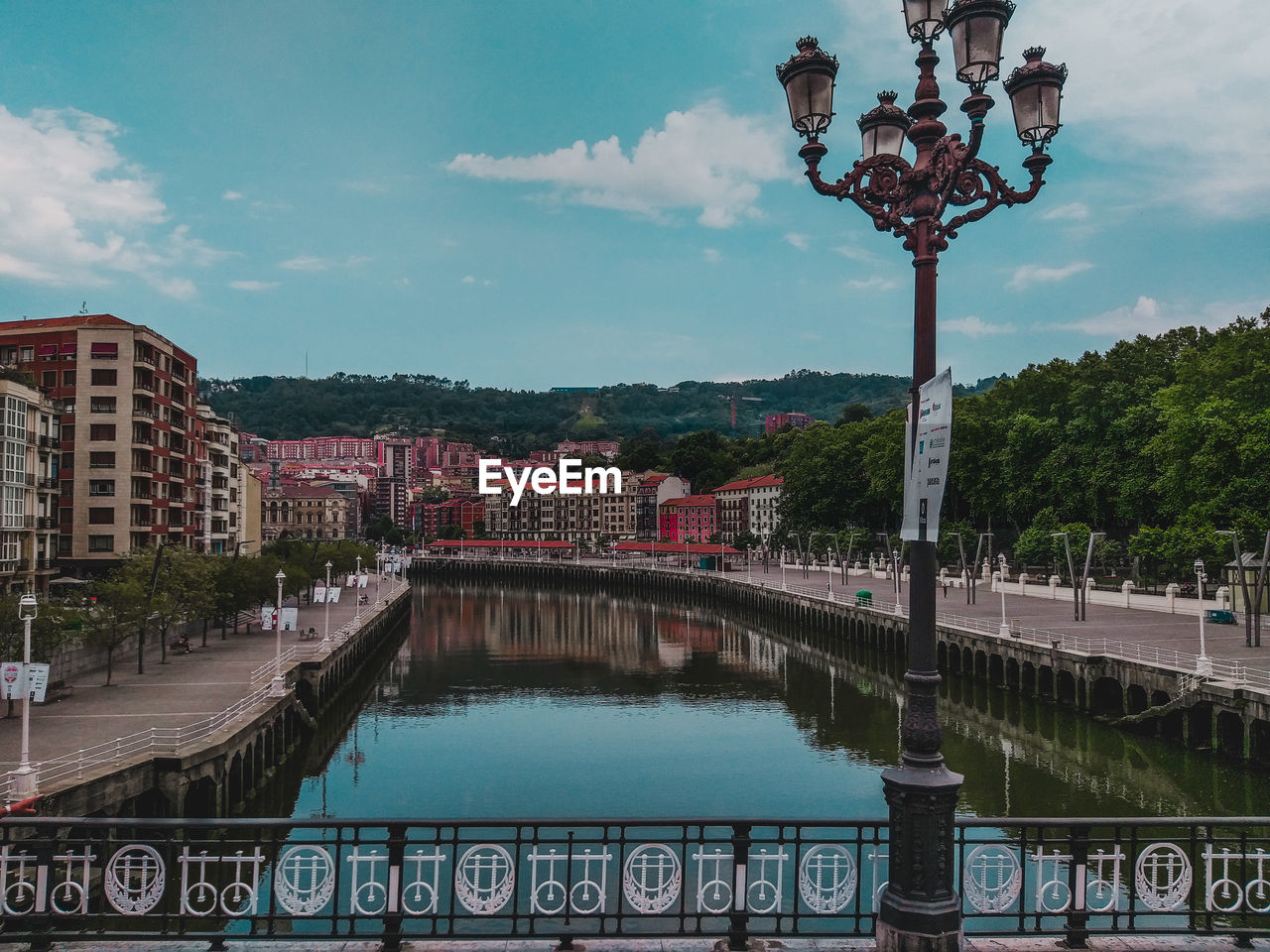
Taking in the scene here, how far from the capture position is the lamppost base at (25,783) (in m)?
17.5

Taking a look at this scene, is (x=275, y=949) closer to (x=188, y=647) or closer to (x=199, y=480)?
(x=188, y=647)

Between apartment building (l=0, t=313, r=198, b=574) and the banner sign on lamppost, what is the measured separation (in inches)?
2275

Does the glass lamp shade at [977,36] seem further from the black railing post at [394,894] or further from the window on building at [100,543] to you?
the window on building at [100,543]

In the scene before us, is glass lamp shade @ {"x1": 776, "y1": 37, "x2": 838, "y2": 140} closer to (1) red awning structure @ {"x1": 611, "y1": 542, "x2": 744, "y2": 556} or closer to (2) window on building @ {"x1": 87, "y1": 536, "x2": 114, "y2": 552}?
(2) window on building @ {"x1": 87, "y1": 536, "x2": 114, "y2": 552}

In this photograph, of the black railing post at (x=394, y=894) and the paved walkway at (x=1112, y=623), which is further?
the paved walkway at (x=1112, y=623)

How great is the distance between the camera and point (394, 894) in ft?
27.1

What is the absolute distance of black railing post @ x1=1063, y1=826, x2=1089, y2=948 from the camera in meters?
8.26

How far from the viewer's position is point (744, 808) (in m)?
26.1

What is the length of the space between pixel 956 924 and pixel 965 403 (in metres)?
88.5

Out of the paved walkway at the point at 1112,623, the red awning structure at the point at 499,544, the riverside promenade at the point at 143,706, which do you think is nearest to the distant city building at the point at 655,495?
the red awning structure at the point at 499,544

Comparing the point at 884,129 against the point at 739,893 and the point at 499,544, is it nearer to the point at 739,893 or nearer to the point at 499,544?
the point at 739,893

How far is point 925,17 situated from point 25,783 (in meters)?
19.4

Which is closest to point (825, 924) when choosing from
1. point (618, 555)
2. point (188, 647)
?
point (188, 647)

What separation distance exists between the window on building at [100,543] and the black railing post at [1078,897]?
197 ft
